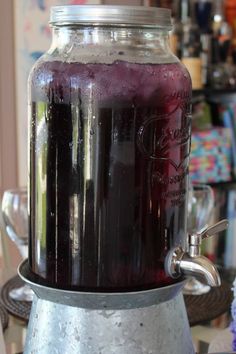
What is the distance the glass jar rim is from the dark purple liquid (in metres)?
0.03

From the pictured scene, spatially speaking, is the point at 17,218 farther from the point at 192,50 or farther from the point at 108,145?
the point at 192,50

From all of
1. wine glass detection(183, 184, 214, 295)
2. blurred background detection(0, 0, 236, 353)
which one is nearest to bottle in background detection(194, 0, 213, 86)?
blurred background detection(0, 0, 236, 353)

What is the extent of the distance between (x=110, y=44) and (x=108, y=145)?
8 centimetres

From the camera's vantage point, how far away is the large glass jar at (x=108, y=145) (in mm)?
446

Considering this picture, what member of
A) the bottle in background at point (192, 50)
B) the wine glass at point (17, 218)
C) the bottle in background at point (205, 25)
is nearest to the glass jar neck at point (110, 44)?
the wine glass at point (17, 218)

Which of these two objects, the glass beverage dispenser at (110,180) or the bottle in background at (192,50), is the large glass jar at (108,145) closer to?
the glass beverage dispenser at (110,180)

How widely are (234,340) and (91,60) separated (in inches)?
13.4

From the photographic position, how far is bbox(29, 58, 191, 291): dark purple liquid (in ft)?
1.46

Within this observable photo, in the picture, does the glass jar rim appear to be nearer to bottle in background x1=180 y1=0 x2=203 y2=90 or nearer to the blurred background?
the blurred background

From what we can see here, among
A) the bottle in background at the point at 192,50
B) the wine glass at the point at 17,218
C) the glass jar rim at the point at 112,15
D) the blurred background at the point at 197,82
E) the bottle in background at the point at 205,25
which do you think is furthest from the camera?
the bottle in background at the point at 205,25

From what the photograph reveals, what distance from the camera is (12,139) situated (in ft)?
6.12

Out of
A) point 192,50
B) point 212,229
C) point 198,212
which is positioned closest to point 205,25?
point 192,50

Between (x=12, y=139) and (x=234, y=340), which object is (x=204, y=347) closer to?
(x=234, y=340)

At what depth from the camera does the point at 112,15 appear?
443 millimetres
